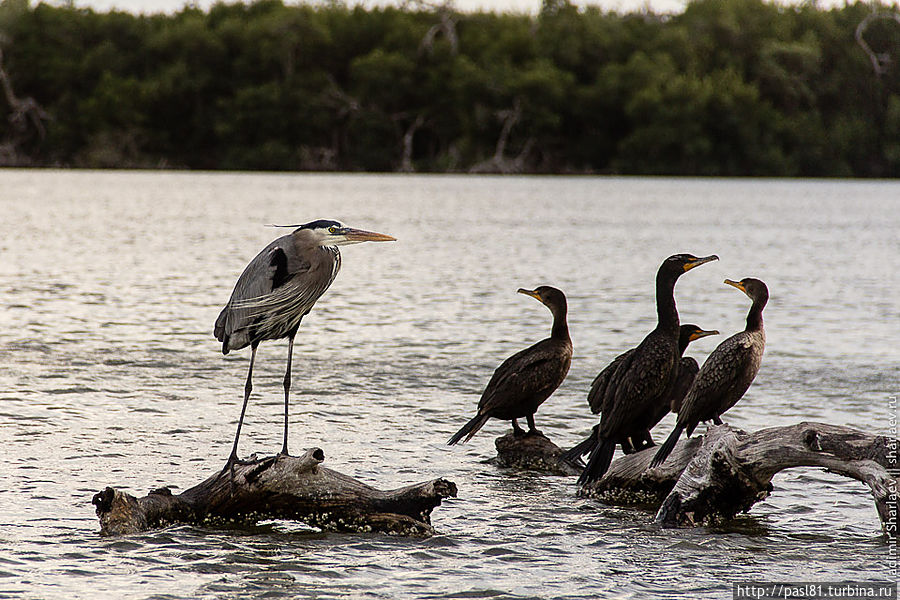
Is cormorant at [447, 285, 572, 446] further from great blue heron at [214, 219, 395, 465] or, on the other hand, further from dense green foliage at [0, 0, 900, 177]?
dense green foliage at [0, 0, 900, 177]

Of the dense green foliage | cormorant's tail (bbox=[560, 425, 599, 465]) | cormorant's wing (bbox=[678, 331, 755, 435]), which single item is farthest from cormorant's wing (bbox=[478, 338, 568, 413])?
the dense green foliage

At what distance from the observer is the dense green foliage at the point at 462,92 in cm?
9162

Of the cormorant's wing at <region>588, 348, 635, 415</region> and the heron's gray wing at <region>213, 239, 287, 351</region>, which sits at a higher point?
the heron's gray wing at <region>213, 239, 287, 351</region>

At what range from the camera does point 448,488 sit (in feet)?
23.2

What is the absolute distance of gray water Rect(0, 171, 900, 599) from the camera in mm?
6773

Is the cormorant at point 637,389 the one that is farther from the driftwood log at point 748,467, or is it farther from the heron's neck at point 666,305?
the driftwood log at point 748,467

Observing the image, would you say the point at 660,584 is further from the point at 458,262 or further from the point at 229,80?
the point at 229,80

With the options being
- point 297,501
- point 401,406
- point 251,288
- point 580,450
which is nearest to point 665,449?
point 580,450

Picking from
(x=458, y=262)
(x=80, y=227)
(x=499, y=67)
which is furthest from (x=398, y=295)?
(x=499, y=67)

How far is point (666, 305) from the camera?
866cm

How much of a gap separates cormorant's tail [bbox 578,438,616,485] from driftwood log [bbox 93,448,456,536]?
146cm

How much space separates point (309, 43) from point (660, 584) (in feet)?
309

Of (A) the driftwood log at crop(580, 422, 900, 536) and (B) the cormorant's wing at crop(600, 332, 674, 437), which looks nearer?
(A) the driftwood log at crop(580, 422, 900, 536)

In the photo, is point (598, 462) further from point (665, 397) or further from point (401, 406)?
point (401, 406)
